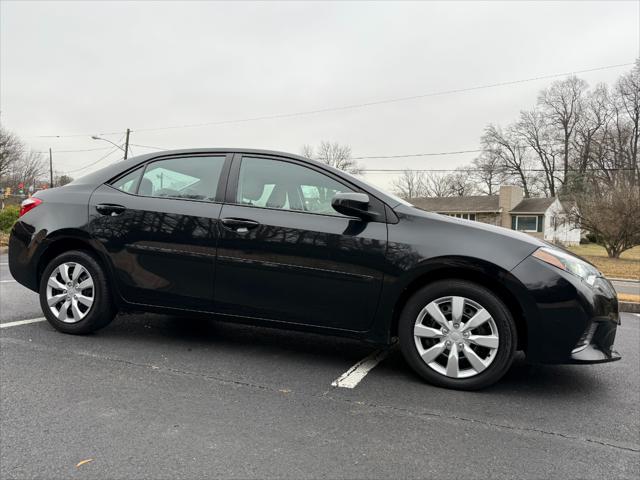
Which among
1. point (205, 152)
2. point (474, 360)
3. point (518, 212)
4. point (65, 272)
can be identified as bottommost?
point (474, 360)

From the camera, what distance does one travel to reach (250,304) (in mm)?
3502

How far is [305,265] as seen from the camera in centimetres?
336

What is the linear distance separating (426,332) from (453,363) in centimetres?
25

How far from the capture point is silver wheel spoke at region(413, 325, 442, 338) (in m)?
3.15

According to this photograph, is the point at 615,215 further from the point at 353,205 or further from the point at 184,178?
the point at 184,178

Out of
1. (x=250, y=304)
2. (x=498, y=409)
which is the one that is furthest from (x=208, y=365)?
(x=498, y=409)

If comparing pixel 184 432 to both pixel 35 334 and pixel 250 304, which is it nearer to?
pixel 250 304

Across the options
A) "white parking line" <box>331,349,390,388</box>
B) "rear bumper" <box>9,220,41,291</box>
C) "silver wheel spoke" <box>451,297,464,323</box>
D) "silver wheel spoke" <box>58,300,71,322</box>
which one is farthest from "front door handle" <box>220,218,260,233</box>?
"rear bumper" <box>9,220,41,291</box>

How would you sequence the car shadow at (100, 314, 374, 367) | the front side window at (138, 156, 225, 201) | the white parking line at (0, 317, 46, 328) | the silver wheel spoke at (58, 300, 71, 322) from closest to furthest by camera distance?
the front side window at (138, 156, 225, 201) → the car shadow at (100, 314, 374, 367) → the silver wheel spoke at (58, 300, 71, 322) → the white parking line at (0, 317, 46, 328)

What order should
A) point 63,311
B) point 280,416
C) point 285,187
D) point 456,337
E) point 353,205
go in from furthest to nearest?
point 63,311 → point 285,187 → point 353,205 → point 456,337 → point 280,416

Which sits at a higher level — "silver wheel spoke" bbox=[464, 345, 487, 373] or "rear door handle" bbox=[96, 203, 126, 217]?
"rear door handle" bbox=[96, 203, 126, 217]

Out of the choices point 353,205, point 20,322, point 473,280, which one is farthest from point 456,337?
point 20,322

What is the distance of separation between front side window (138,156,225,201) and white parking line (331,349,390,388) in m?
1.63

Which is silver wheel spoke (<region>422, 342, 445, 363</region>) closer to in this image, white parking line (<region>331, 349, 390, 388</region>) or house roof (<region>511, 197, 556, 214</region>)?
white parking line (<region>331, 349, 390, 388</region>)
